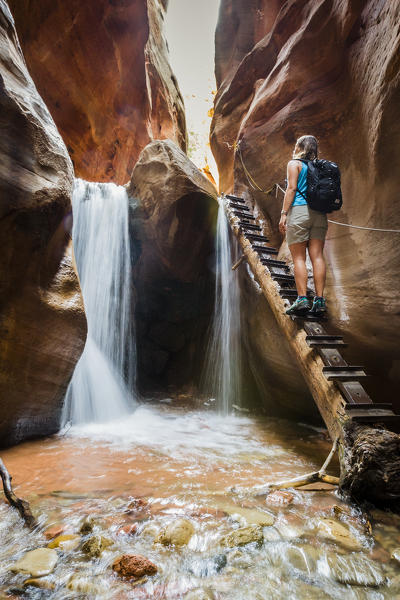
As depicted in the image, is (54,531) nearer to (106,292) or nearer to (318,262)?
(318,262)

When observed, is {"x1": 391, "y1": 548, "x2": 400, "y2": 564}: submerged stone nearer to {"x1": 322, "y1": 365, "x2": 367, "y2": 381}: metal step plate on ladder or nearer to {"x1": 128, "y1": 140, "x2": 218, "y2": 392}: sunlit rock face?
{"x1": 322, "y1": 365, "x2": 367, "y2": 381}: metal step plate on ladder

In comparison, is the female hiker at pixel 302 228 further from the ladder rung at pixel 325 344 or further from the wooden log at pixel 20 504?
the wooden log at pixel 20 504

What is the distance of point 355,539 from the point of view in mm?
1893

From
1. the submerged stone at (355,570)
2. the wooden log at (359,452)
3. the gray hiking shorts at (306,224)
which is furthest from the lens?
the gray hiking shorts at (306,224)

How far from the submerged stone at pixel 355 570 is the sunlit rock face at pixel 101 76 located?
13429mm

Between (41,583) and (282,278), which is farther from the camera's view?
(282,278)

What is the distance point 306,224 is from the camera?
3.78m

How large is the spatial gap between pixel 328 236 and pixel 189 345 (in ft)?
19.6

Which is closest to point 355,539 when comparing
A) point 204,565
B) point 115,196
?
point 204,565

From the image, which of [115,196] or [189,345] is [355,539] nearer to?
[189,345]

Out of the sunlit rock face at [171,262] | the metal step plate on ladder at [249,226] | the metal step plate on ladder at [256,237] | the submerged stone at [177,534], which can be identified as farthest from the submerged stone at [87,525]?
the sunlit rock face at [171,262]

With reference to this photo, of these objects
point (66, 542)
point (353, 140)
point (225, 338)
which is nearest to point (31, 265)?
point (66, 542)

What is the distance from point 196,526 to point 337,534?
3.01ft

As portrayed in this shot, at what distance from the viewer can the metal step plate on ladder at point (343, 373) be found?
115 inches
